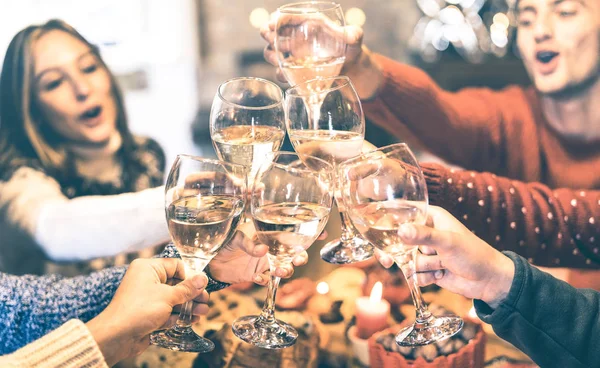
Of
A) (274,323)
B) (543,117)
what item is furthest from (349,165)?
(543,117)

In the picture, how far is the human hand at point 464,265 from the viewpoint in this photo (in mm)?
998

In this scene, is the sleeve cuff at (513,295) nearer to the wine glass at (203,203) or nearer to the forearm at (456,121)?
the wine glass at (203,203)

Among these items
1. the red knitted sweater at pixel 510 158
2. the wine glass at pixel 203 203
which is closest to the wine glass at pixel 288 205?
the wine glass at pixel 203 203

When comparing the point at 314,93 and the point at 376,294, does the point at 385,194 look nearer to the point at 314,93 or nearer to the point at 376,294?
the point at 314,93

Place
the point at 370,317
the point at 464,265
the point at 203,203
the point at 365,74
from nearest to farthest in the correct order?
1. the point at 203,203
2. the point at 464,265
3. the point at 370,317
4. the point at 365,74

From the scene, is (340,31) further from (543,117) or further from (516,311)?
(543,117)

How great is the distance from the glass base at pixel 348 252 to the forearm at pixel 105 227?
688 mm

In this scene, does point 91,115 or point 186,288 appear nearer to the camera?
point 186,288

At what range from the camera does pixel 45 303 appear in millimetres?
1491

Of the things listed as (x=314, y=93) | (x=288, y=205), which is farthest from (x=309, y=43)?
(x=288, y=205)

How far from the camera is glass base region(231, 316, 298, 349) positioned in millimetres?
993

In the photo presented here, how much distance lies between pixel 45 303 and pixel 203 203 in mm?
762

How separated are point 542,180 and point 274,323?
1031 mm

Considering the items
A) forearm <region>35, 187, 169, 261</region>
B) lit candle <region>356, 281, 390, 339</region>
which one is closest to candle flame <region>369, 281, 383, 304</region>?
lit candle <region>356, 281, 390, 339</region>
